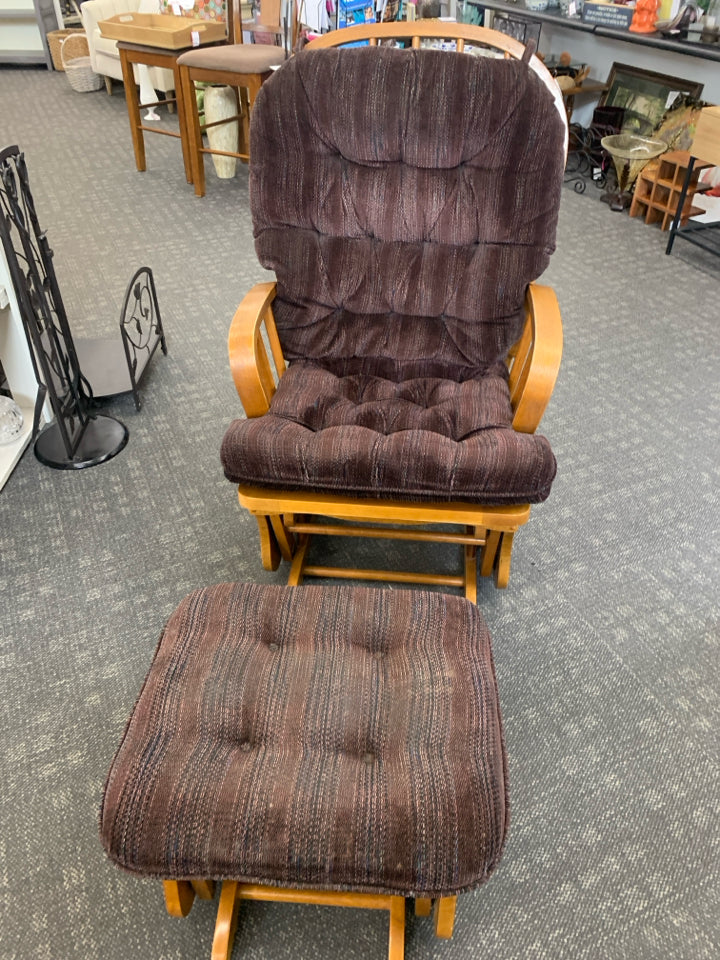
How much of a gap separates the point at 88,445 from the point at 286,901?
1.35 meters

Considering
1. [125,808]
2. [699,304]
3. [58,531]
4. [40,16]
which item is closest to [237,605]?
[125,808]

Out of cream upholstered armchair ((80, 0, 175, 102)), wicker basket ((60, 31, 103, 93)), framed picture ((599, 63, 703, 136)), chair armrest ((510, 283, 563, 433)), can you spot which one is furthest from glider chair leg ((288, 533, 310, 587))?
wicker basket ((60, 31, 103, 93))

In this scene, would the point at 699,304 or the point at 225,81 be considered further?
the point at 225,81

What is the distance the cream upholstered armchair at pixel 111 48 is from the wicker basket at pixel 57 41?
2.25 ft

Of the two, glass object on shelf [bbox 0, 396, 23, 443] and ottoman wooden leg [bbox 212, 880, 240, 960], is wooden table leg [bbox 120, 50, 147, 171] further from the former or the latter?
ottoman wooden leg [bbox 212, 880, 240, 960]

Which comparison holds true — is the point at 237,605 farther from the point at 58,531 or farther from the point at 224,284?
the point at 224,284

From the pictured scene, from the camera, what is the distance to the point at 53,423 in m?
2.09

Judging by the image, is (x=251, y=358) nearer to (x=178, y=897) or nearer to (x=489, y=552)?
(x=489, y=552)

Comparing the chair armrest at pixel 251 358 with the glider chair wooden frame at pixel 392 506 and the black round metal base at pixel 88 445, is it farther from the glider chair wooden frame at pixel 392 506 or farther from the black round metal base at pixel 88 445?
the black round metal base at pixel 88 445

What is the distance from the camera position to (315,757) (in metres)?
0.95

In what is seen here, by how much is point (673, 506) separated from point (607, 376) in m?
0.61

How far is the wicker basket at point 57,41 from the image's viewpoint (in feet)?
17.2

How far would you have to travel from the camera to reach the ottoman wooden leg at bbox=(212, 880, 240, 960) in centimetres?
103

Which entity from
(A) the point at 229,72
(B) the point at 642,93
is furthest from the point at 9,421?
(B) the point at 642,93
